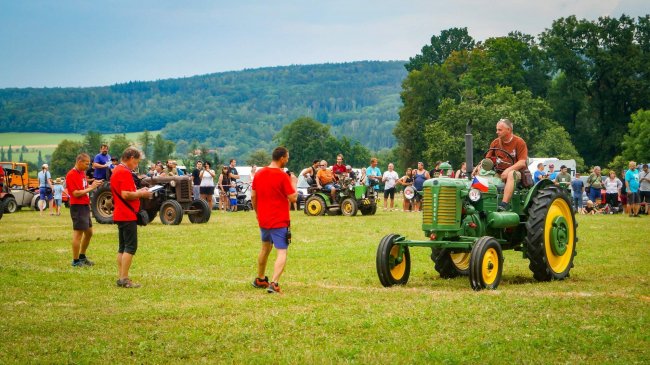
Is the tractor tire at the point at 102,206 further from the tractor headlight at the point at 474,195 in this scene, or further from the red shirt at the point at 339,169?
the tractor headlight at the point at 474,195

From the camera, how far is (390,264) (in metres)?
12.1

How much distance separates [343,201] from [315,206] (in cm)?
97

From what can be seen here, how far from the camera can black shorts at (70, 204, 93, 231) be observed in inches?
579

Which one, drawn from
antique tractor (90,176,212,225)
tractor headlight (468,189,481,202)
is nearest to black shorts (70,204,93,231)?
tractor headlight (468,189,481,202)

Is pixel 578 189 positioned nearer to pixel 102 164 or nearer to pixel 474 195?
pixel 102 164

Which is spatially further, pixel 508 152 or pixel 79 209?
pixel 79 209

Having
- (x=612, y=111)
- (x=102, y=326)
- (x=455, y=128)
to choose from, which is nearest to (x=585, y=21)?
(x=612, y=111)

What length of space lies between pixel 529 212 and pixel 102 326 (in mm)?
Result: 6182

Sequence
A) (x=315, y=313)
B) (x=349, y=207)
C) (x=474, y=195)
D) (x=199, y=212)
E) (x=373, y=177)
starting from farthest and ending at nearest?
(x=373, y=177) → (x=349, y=207) → (x=199, y=212) → (x=474, y=195) → (x=315, y=313)

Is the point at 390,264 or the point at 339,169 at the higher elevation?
the point at 339,169

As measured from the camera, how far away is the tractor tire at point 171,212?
82.4ft

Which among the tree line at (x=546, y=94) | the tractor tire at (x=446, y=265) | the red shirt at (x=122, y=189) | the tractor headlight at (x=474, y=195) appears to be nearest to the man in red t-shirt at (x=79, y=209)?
the red shirt at (x=122, y=189)

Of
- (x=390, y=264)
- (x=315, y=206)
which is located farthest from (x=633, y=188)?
(x=390, y=264)

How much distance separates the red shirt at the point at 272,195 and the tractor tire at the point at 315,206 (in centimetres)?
1888
